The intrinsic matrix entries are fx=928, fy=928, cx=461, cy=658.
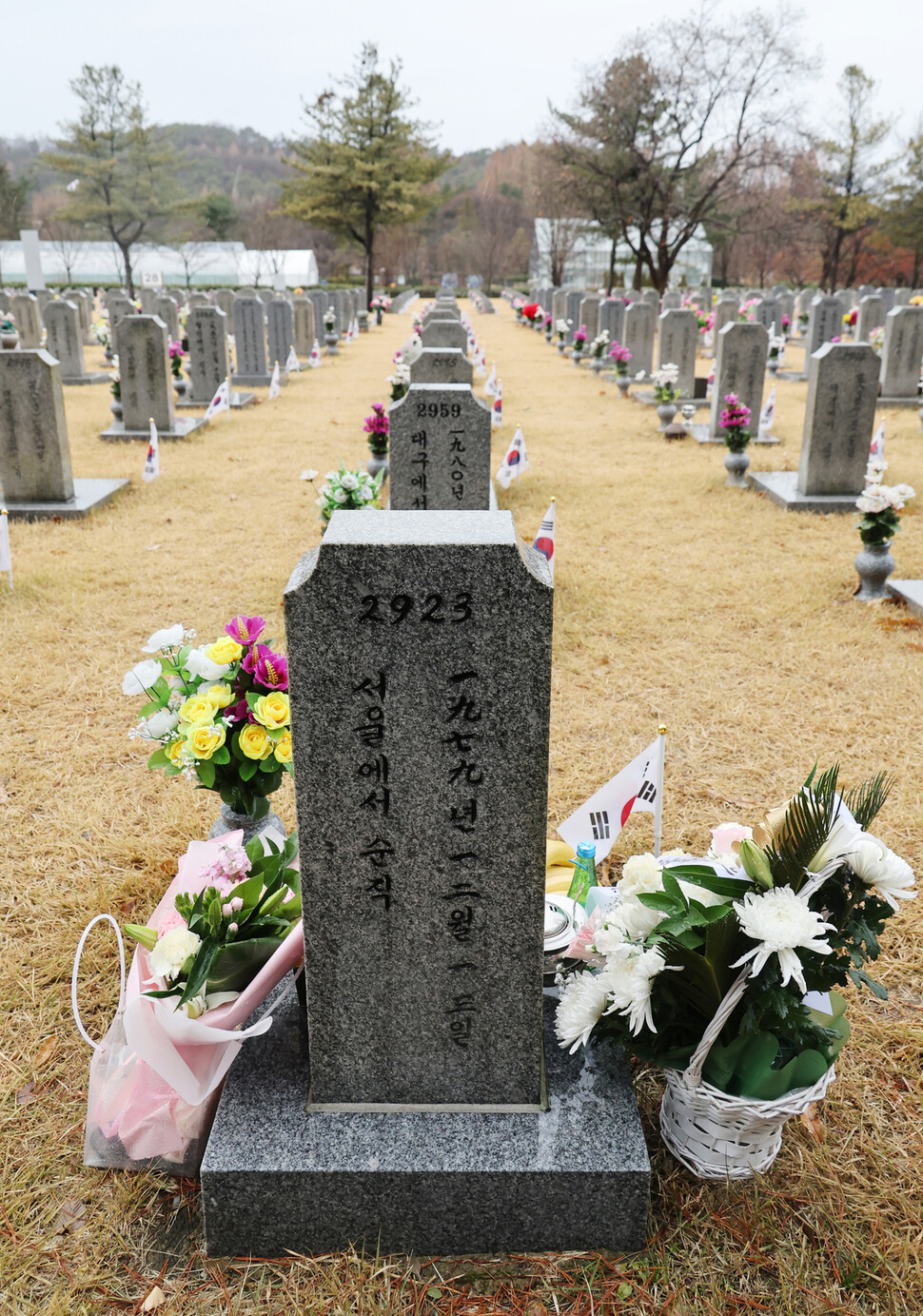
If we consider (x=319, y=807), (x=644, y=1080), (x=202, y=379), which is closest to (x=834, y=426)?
(x=644, y=1080)

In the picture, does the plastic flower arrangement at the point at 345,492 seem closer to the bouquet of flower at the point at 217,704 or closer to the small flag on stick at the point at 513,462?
the small flag on stick at the point at 513,462

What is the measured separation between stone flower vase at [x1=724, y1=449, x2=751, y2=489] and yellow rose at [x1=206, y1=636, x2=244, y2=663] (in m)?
7.02

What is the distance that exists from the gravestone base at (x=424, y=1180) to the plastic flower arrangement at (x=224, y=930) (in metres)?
0.28

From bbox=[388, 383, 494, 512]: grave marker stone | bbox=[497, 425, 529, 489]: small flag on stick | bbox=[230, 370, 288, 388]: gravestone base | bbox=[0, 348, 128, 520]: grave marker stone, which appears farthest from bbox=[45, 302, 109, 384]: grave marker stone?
bbox=[388, 383, 494, 512]: grave marker stone

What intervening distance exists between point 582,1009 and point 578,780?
183cm

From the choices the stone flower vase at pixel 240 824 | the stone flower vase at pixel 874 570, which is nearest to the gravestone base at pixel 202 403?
the stone flower vase at pixel 874 570

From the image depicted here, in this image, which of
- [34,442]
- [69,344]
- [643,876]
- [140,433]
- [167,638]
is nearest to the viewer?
[643,876]

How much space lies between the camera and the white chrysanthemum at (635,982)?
75.7 inches

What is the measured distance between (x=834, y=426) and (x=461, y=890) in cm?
702

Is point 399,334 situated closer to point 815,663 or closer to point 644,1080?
point 815,663

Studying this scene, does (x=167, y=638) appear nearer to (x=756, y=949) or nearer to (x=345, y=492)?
(x=756, y=949)

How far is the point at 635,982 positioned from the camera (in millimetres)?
1933

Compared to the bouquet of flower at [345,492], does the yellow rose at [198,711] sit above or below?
below

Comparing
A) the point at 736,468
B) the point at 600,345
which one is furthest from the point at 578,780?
the point at 600,345
